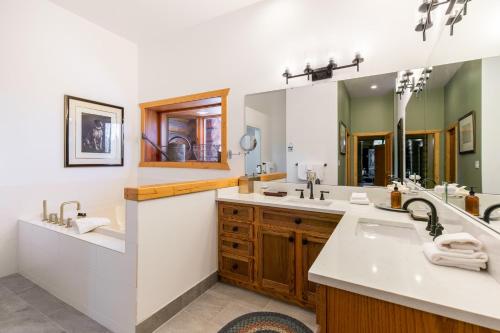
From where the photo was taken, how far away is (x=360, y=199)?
206cm

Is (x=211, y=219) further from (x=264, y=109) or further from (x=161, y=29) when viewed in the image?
(x=161, y=29)

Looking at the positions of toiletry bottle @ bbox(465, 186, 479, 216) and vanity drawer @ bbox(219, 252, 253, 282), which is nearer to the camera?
→ toiletry bottle @ bbox(465, 186, 479, 216)

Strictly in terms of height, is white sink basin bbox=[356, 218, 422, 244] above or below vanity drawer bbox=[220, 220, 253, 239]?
above

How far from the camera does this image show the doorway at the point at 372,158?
2.14 m

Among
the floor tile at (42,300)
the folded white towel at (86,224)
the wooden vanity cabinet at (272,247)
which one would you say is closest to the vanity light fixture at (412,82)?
the wooden vanity cabinet at (272,247)

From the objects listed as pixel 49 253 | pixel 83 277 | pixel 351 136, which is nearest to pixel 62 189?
pixel 49 253

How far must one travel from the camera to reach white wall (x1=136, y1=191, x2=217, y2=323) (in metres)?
1.62

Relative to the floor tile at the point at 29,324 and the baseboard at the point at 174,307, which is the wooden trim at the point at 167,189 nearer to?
the baseboard at the point at 174,307

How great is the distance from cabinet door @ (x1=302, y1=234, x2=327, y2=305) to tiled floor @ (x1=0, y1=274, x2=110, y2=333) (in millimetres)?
1456

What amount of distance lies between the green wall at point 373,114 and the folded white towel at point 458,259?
143 cm

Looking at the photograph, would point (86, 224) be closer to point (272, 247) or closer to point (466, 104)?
point (272, 247)

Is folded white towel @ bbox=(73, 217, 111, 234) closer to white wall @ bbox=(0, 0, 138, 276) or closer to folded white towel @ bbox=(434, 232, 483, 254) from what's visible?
white wall @ bbox=(0, 0, 138, 276)

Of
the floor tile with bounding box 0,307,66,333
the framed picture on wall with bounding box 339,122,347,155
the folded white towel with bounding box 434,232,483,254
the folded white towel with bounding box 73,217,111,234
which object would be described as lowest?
the floor tile with bounding box 0,307,66,333

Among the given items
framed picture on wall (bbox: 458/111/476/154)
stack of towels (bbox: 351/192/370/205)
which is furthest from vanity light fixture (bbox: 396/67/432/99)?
stack of towels (bbox: 351/192/370/205)
